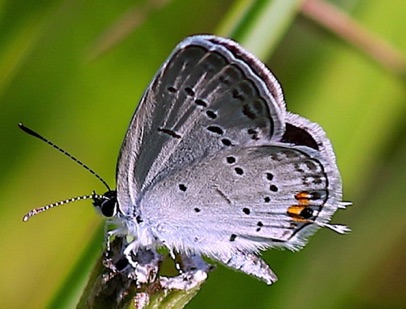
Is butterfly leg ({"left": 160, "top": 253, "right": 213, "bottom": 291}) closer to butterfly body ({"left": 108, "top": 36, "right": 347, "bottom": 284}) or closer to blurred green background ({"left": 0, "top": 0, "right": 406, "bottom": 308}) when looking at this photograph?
butterfly body ({"left": 108, "top": 36, "right": 347, "bottom": 284})

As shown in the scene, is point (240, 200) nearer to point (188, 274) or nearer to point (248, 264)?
point (248, 264)

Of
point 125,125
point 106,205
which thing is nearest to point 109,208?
point 106,205

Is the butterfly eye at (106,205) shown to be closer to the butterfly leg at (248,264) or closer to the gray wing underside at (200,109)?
the gray wing underside at (200,109)

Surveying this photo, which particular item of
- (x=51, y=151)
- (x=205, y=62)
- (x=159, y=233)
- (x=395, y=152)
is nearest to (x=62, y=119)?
(x=51, y=151)

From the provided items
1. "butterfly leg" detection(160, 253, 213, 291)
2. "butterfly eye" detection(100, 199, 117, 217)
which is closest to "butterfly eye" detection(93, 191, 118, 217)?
"butterfly eye" detection(100, 199, 117, 217)

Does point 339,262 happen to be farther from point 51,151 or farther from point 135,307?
point 135,307

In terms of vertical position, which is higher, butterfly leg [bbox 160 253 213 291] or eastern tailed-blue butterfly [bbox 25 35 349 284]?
eastern tailed-blue butterfly [bbox 25 35 349 284]

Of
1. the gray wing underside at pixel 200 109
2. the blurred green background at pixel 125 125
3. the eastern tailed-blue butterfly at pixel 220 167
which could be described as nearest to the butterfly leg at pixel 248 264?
the eastern tailed-blue butterfly at pixel 220 167
